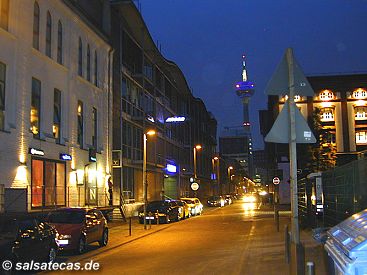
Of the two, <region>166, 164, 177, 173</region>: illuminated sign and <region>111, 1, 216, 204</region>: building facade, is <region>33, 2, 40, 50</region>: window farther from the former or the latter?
<region>166, 164, 177, 173</region>: illuminated sign

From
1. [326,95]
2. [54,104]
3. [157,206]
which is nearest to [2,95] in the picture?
[54,104]

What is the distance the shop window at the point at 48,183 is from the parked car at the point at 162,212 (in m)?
6.57

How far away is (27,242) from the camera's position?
12336 millimetres

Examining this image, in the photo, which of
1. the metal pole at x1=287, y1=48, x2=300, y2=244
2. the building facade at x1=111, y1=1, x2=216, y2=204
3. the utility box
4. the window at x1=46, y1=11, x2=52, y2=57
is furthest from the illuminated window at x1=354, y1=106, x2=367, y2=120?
the utility box

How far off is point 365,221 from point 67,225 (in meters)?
14.1

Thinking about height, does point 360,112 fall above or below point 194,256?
above

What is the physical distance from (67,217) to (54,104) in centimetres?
1149

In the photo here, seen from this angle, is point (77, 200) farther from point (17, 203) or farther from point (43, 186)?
point (17, 203)

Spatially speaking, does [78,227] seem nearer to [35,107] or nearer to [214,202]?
[35,107]

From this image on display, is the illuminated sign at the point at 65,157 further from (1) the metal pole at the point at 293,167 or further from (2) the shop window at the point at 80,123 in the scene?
(1) the metal pole at the point at 293,167

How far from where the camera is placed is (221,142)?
169750 mm

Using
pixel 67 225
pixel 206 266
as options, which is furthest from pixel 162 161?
pixel 206 266

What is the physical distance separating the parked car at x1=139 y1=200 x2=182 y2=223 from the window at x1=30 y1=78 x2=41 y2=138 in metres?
10.1

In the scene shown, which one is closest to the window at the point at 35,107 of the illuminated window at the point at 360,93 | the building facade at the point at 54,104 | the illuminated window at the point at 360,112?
the building facade at the point at 54,104
